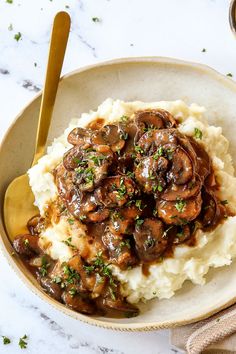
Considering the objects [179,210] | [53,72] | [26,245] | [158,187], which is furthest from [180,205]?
[53,72]

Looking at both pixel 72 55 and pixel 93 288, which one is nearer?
pixel 93 288

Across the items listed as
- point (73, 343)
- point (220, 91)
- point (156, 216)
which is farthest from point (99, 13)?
point (73, 343)

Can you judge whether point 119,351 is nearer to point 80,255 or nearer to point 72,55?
point 80,255

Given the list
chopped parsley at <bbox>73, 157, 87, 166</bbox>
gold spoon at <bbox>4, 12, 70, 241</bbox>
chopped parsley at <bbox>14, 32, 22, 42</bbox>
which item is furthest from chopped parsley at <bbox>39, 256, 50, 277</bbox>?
chopped parsley at <bbox>14, 32, 22, 42</bbox>

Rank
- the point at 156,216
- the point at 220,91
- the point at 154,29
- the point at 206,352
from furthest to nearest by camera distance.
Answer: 1. the point at 154,29
2. the point at 220,91
3. the point at 206,352
4. the point at 156,216

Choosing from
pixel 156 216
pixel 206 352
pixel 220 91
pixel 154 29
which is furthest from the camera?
pixel 154 29

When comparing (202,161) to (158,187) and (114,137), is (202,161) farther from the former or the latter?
(114,137)
